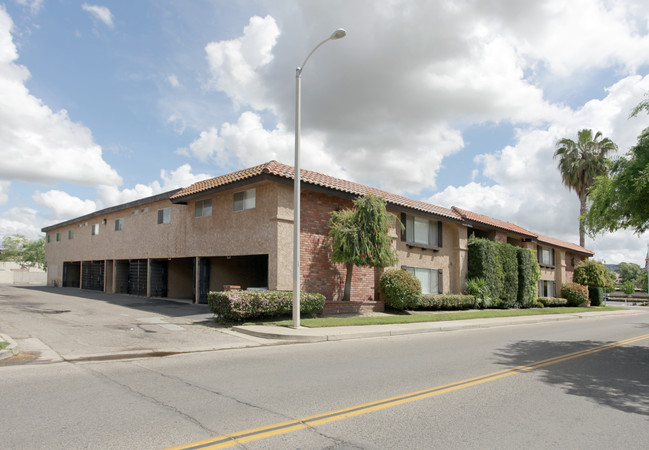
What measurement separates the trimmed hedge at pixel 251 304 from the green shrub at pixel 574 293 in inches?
1108

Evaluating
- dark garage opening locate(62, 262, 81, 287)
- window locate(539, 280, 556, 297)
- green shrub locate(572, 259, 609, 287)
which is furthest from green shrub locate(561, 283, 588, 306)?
dark garage opening locate(62, 262, 81, 287)

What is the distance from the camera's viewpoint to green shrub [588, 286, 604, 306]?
126 ft

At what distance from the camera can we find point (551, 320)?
22938 millimetres

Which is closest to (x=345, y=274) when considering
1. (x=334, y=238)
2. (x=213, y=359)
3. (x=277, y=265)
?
(x=334, y=238)

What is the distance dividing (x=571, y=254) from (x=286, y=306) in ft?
117

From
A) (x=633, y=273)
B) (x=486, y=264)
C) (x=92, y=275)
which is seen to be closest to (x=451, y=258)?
(x=486, y=264)

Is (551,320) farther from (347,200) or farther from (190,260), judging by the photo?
(190,260)

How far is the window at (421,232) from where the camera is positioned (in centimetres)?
2272

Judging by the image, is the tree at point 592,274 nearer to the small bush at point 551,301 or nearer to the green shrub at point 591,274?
the green shrub at point 591,274

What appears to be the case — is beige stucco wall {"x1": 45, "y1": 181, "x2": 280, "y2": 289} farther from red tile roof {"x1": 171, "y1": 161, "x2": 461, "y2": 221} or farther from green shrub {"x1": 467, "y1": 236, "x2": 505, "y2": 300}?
green shrub {"x1": 467, "y1": 236, "x2": 505, "y2": 300}

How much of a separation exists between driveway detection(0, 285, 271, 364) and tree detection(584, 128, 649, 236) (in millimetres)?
9901

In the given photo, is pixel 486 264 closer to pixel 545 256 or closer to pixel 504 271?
pixel 504 271

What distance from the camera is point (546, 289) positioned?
36.1 m

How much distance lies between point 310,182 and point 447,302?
34.5 ft
